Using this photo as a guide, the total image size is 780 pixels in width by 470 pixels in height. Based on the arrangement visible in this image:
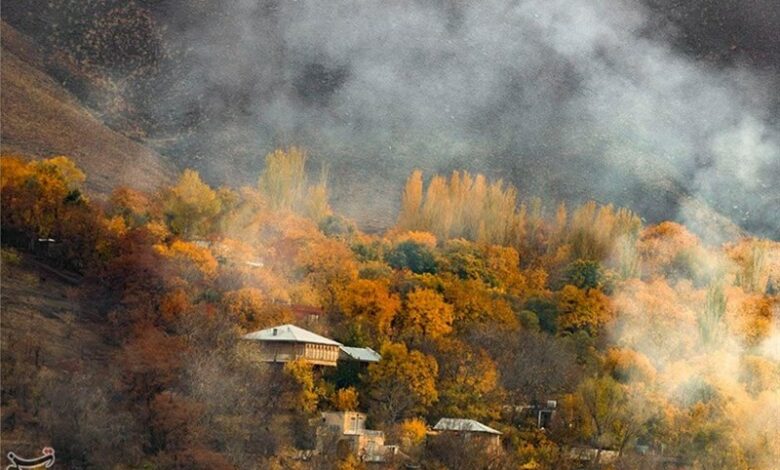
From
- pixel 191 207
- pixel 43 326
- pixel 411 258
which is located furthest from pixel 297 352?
pixel 411 258

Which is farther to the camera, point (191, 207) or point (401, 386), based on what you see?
point (191, 207)

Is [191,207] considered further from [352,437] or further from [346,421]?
[352,437]

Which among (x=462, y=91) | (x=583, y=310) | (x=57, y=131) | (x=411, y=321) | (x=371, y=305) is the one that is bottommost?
(x=411, y=321)

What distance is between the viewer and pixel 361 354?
45.5 m

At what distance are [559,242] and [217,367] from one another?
18952 millimetres

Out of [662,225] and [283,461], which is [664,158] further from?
[283,461]

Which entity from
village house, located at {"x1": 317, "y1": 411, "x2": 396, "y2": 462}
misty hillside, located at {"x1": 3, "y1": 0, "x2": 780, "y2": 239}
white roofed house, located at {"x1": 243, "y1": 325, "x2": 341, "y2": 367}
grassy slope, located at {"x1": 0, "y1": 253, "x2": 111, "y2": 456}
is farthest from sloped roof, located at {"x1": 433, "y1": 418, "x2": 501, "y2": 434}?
misty hillside, located at {"x1": 3, "y1": 0, "x2": 780, "y2": 239}

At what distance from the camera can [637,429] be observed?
152 ft

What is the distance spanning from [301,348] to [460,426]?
3372 millimetres

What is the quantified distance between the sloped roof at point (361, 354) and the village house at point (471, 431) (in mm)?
2071

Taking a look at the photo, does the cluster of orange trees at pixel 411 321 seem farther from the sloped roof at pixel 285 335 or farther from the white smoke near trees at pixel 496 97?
the white smoke near trees at pixel 496 97

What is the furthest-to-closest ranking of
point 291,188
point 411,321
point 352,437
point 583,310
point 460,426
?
point 291,188, point 583,310, point 411,321, point 460,426, point 352,437

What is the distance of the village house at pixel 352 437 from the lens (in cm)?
4125

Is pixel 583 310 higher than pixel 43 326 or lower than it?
higher
